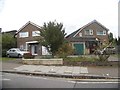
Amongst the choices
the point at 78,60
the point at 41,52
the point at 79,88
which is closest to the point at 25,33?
the point at 41,52

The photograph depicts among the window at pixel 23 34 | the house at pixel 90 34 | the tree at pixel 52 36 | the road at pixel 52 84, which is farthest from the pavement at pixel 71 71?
the window at pixel 23 34

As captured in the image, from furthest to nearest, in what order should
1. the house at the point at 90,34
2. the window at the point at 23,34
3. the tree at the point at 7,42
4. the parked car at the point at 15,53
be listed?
the window at the point at 23,34
the house at the point at 90,34
the tree at the point at 7,42
the parked car at the point at 15,53

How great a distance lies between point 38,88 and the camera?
12055 mm

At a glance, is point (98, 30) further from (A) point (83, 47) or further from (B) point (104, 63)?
(B) point (104, 63)

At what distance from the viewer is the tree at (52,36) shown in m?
30.7

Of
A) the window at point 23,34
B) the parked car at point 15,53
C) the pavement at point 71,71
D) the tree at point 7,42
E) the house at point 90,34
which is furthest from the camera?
the window at point 23,34

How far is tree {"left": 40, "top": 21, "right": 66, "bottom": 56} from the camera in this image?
3073 centimetres

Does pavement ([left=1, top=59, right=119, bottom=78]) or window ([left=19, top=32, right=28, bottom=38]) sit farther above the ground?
window ([left=19, top=32, right=28, bottom=38])

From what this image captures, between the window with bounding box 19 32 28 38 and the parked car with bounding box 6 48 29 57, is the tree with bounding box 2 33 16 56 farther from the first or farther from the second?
the parked car with bounding box 6 48 29 57

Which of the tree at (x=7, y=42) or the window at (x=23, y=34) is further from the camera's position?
the window at (x=23, y=34)

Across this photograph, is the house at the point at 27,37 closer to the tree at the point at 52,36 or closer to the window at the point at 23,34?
the window at the point at 23,34

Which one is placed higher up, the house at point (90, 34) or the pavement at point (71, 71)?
the house at point (90, 34)

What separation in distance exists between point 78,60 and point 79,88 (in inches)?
544

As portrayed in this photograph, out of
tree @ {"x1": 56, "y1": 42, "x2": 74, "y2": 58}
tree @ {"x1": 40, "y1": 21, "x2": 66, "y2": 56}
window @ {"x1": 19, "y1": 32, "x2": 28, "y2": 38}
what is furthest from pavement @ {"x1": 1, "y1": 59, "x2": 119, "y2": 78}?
window @ {"x1": 19, "y1": 32, "x2": 28, "y2": 38}
